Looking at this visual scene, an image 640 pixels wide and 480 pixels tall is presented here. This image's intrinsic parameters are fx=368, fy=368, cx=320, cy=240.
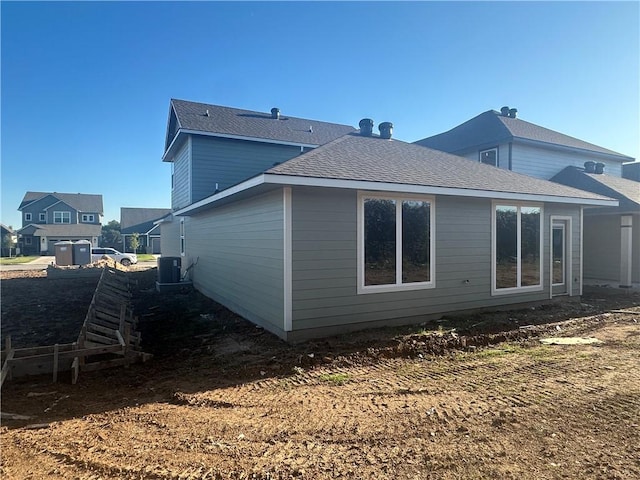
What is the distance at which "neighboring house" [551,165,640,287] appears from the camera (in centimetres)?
1309

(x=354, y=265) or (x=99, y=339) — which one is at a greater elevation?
(x=354, y=265)

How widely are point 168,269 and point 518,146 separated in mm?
15945

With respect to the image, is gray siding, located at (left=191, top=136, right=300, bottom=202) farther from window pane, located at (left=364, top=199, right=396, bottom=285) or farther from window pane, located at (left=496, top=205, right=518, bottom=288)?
window pane, located at (left=496, top=205, right=518, bottom=288)

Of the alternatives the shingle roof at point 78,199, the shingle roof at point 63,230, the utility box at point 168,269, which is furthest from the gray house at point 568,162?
the shingle roof at point 78,199

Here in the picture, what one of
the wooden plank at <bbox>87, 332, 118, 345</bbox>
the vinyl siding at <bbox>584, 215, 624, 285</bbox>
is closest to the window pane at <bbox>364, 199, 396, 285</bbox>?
the wooden plank at <bbox>87, 332, 118, 345</bbox>

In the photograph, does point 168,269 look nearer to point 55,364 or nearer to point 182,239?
point 182,239

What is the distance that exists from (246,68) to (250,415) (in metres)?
13.0

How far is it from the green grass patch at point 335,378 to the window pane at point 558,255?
820 centimetres

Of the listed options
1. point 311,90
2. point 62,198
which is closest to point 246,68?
point 311,90

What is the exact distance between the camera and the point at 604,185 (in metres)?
14.6

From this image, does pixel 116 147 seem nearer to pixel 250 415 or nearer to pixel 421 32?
pixel 421 32

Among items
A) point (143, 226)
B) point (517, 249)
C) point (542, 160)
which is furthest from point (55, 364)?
point (143, 226)

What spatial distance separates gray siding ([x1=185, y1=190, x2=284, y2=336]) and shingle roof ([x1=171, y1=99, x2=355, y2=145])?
13.4ft

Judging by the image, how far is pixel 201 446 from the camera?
3154 mm
